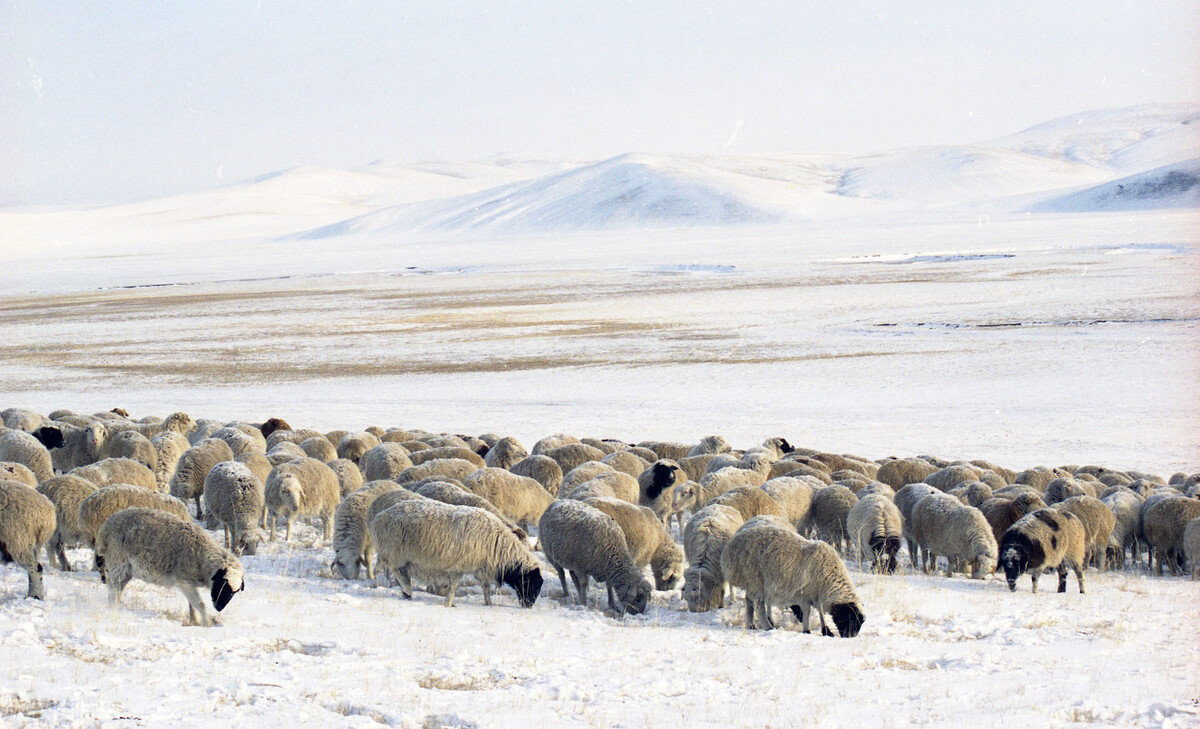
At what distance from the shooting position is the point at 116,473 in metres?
12.5

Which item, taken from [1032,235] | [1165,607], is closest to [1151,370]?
[1165,607]

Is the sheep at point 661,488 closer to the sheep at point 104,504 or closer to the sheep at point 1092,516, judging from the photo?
the sheep at point 1092,516

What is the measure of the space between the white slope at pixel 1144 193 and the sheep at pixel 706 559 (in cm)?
14691

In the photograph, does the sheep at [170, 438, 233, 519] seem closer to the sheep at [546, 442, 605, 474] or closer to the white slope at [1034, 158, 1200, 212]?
the sheep at [546, 442, 605, 474]

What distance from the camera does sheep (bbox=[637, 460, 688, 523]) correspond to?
44.6 feet

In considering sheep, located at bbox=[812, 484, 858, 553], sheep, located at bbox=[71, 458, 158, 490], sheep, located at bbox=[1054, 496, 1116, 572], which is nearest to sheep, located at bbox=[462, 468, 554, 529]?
sheep, located at bbox=[812, 484, 858, 553]

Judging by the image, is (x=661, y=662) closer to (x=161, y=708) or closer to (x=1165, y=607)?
(x=161, y=708)

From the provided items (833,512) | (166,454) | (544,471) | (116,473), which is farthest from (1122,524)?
(166,454)

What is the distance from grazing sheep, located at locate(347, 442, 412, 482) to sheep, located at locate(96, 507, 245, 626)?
5.90 meters

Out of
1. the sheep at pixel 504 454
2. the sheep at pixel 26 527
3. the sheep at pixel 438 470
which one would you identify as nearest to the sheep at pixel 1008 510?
the sheep at pixel 438 470

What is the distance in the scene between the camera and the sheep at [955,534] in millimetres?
11039

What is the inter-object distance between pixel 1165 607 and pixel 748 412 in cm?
1583

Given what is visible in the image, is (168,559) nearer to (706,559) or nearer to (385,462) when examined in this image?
(706,559)

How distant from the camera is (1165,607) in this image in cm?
947
